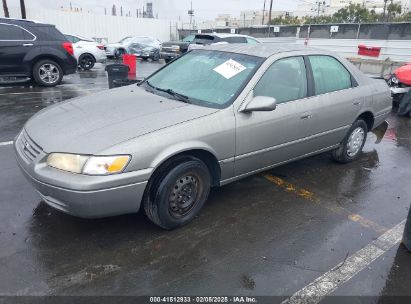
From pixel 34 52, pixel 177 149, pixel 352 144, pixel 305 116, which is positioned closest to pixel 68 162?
pixel 177 149

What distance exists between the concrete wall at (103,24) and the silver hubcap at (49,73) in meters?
22.3

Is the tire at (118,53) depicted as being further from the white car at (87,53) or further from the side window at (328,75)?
the side window at (328,75)

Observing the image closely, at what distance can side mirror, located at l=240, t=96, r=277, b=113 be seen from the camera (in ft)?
10.8

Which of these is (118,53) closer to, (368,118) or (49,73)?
(49,73)

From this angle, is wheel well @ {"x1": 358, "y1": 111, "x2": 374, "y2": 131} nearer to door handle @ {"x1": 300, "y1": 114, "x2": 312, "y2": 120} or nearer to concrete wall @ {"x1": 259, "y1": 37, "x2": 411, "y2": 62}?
door handle @ {"x1": 300, "y1": 114, "x2": 312, "y2": 120}

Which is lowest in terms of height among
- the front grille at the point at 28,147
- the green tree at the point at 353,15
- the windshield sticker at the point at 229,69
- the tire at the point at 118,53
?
the tire at the point at 118,53

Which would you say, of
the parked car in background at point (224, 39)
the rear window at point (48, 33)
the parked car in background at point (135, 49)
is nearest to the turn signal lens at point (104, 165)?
the rear window at point (48, 33)

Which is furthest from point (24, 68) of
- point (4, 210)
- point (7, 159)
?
point (4, 210)

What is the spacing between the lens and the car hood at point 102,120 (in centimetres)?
283

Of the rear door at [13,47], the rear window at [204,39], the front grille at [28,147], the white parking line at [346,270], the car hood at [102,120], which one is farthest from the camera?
the rear window at [204,39]

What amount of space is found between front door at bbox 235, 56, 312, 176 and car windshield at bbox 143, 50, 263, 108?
0.21 meters

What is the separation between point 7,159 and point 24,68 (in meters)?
5.69

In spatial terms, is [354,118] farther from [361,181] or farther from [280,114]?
[280,114]

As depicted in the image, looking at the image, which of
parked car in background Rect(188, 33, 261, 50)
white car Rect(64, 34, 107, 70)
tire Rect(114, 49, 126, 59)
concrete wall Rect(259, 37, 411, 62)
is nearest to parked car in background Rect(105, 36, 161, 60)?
tire Rect(114, 49, 126, 59)
